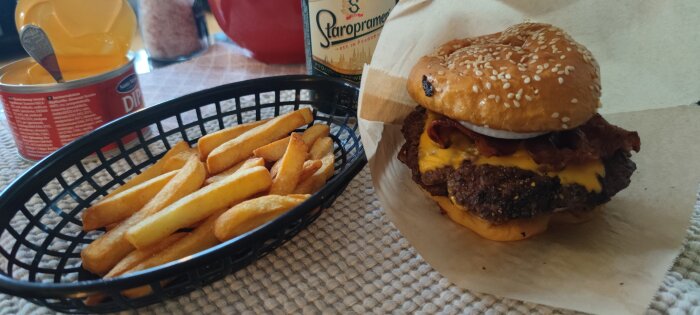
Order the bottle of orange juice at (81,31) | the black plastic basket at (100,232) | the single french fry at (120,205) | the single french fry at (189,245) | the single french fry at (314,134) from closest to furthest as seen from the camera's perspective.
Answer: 1. the black plastic basket at (100,232)
2. the single french fry at (189,245)
3. the single french fry at (120,205)
4. the single french fry at (314,134)
5. the bottle of orange juice at (81,31)

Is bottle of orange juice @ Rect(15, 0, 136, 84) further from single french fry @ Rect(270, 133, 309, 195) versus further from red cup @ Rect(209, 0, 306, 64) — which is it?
single french fry @ Rect(270, 133, 309, 195)

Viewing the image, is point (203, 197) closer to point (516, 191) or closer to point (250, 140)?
point (250, 140)

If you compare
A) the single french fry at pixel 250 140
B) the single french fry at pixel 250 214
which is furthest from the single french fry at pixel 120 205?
the single french fry at pixel 250 214

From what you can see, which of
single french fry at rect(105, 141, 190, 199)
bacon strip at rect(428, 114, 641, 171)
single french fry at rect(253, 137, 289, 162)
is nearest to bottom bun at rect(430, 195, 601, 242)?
bacon strip at rect(428, 114, 641, 171)

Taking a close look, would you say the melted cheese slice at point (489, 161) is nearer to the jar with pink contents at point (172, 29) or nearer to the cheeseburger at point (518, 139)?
the cheeseburger at point (518, 139)

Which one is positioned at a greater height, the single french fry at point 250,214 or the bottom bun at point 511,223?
the single french fry at point 250,214

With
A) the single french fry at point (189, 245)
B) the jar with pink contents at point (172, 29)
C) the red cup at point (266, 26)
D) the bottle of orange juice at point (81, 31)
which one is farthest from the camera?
the jar with pink contents at point (172, 29)

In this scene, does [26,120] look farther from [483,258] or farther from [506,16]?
[506,16]
